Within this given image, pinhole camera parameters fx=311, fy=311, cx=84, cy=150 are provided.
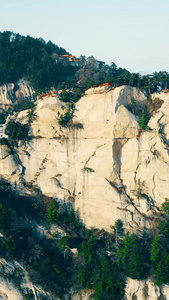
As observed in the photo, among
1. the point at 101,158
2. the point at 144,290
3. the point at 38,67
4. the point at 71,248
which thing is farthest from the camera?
the point at 38,67

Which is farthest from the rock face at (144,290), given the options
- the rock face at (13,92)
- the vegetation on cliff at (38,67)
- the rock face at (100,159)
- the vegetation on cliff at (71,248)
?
the rock face at (13,92)

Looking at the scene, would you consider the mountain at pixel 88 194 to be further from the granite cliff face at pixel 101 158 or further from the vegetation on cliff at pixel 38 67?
the vegetation on cliff at pixel 38 67

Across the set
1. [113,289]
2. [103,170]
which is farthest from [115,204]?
[113,289]

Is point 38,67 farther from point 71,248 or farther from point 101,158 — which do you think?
point 71,248

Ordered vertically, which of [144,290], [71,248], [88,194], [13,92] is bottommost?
[144,290]

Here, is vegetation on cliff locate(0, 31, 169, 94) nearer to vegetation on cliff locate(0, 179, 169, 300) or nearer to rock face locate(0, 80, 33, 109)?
rock face locate(0, 80, 33, 109)

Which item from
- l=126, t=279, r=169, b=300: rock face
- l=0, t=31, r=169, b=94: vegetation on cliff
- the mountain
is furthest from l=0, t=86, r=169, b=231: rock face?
l=0, t=31, r=169, b=94: vegetation on cliff

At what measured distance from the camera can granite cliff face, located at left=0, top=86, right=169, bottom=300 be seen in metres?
33.2

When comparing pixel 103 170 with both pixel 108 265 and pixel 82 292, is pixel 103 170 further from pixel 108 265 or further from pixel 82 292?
pixel 82 292

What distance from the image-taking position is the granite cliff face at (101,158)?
1308 inches

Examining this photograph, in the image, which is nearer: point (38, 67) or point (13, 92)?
point (13, 92)

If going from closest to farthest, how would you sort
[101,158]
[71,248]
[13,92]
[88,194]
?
[71,248] → [101,158] → [88,194] → [13,92]

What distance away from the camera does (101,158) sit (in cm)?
3394

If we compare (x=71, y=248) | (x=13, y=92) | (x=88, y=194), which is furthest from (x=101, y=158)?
(x=13, y=92)
